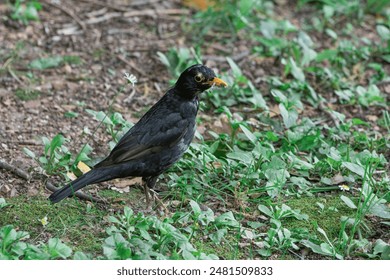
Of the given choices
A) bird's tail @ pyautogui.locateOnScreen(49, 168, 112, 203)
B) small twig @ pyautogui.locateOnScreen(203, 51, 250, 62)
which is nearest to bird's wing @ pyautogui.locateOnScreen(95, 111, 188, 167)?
bird's tail @ pyautogui.locateOnScreen(49, 168, 112, 203)

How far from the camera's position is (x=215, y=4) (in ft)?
28.9

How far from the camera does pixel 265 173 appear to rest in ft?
18.9

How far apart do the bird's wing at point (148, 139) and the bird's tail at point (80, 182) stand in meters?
0.11

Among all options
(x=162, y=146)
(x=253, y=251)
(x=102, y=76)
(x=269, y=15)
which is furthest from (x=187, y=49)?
(x=253, y=251)

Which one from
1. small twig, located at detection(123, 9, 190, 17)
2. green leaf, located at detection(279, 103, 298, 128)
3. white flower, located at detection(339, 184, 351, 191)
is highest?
green leaf, located at detection(279, 103, 298, 128)

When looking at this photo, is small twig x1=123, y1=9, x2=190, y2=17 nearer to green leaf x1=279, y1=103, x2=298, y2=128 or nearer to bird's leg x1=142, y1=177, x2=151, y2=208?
green leaf x1=279, y1=103, x2=298, y2=128

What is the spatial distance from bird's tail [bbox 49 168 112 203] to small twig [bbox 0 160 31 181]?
67 centimetres

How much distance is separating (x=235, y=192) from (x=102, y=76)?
2.68m

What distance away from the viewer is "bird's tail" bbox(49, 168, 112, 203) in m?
5.09

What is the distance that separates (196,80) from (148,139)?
25.1 inches

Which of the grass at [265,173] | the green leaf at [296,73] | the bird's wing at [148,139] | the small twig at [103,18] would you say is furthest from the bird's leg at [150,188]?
the small twig at [103,18]

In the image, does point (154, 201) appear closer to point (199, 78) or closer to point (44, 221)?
point (44, 221)

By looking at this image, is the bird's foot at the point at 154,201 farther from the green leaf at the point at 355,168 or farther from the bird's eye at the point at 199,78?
the green leaf at the point at 355,168

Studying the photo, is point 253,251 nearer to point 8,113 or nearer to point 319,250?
point 319,250
